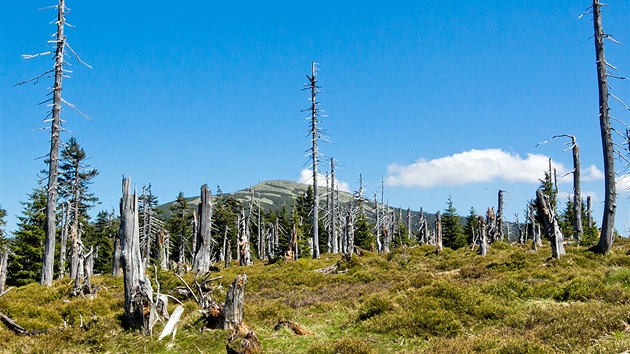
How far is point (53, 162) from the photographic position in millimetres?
25828

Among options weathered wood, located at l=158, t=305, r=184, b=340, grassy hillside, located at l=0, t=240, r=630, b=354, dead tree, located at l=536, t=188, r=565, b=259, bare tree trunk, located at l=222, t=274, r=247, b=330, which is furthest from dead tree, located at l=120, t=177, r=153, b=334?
dead tree, located at l=536, t=188, r=565, b=259

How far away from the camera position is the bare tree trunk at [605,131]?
2166 cm

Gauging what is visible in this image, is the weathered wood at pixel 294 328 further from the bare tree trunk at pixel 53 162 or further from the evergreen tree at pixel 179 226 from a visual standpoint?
the evergreen tree at pixel 179 226

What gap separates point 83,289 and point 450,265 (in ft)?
56.9

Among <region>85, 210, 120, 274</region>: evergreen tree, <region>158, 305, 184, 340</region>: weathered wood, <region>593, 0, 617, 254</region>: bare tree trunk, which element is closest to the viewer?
<region>158, 305, 184, 340</region>: weathered wood

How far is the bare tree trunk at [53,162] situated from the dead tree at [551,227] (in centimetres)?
2493

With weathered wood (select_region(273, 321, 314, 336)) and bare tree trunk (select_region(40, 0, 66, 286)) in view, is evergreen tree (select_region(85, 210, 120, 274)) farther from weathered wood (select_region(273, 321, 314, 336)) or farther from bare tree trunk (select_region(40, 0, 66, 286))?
weathered wood (select_region(273, 321, 314, 336))

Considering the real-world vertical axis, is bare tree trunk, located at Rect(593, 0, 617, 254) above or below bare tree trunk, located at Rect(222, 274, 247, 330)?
above

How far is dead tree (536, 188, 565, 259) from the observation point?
2092 cm

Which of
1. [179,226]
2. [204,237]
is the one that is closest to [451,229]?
[179,226]

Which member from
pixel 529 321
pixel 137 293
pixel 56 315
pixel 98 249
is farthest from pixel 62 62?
pixel 98 249

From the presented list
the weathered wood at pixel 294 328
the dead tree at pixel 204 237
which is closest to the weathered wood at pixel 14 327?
the weathered wood at pixel 294 328

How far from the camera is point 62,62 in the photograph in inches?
1048

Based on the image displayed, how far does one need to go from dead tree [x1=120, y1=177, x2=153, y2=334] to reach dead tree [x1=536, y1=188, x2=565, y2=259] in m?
17.2
